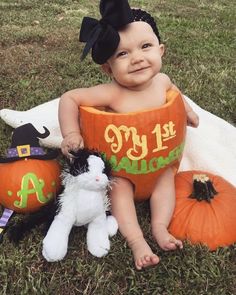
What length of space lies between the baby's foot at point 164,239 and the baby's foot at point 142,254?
0.27 ft

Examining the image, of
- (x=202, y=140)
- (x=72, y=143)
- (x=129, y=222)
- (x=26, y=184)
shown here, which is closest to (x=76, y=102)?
(x=72, y=143)

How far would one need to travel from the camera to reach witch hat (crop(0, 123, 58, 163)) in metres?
2.77

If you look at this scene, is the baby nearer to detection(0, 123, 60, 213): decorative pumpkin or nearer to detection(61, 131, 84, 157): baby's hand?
detection(61, 131, 84, 157): baby's hand

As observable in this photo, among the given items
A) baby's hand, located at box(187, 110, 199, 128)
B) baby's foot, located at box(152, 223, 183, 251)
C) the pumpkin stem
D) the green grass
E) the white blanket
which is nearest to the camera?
the green grass

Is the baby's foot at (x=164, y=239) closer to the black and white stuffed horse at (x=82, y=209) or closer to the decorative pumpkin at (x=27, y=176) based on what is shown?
the black and white stuffed horse at (x=82, y=209)

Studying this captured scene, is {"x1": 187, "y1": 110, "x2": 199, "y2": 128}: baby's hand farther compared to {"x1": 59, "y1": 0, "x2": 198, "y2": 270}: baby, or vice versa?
{"x1": 187, "y1": 110, "x2": 199, "y2": 128}: baby's hand

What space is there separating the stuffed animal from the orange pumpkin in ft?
0.49

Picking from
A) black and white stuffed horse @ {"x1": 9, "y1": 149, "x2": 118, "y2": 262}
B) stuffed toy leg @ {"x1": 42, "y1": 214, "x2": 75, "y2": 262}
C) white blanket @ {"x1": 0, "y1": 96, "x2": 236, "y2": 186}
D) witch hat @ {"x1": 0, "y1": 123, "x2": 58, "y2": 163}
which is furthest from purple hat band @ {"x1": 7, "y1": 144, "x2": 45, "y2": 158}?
white blanket @ {"x1": 0, "y1": 96, "x2": 236, "y2": 186}

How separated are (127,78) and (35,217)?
0.89 metres

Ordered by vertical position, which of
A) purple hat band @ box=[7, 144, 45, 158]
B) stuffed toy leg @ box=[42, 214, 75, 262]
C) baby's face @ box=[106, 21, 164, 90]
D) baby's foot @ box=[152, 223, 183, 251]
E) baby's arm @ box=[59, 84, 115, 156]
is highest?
baby's face @ box=[106, 21, 164, 90]

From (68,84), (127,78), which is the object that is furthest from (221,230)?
(68,84)

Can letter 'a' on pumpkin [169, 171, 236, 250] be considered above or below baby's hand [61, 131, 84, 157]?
below

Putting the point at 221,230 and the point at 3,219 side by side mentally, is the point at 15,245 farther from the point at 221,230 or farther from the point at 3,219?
the point at 221,230

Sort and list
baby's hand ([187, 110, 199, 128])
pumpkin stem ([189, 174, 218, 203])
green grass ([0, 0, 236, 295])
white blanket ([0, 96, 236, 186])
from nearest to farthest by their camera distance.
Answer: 1. green grass ([0, 0, 236, 295])
2. pumpkin stem ([189, 174, 218, 203])
3. baby's hand ([187, 110, 199, 128])
4. white blanket ([0, 96, 236, 186])
